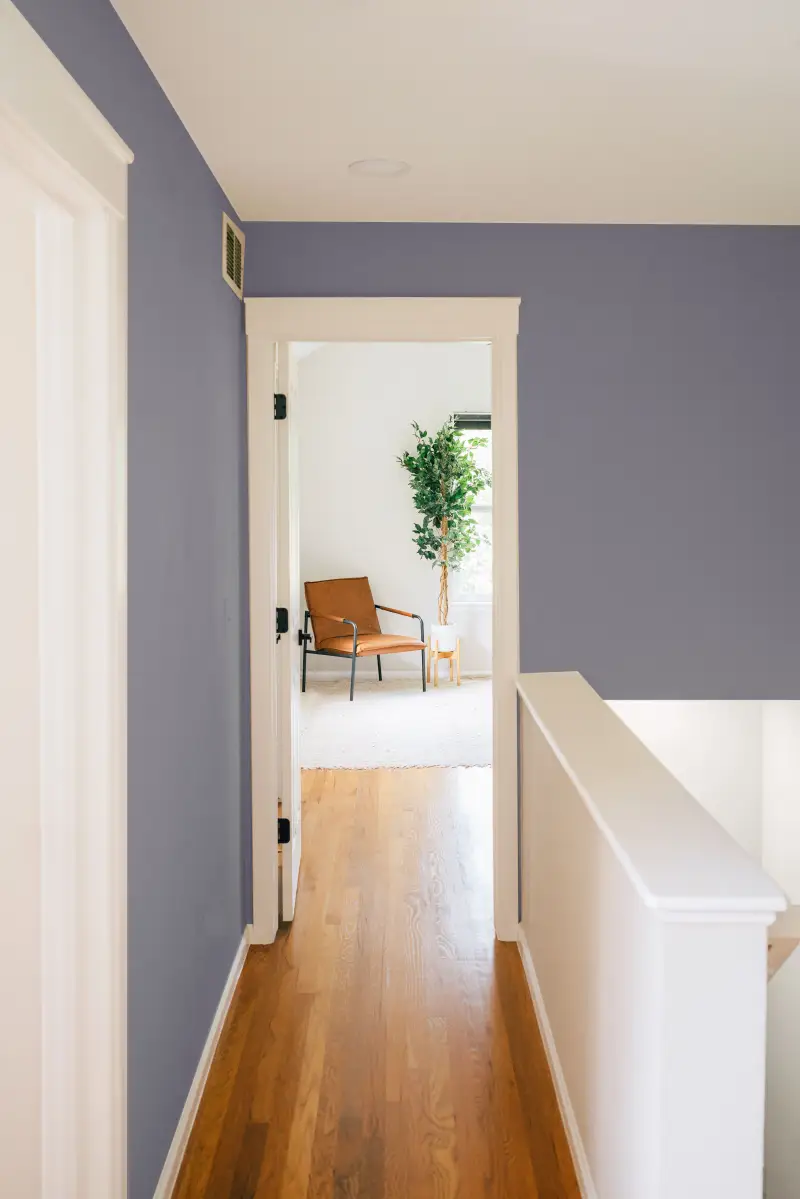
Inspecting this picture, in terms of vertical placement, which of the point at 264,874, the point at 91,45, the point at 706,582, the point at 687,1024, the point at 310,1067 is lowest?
the point at 310,1067

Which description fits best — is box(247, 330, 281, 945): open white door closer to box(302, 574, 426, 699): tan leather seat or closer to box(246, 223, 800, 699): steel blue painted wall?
box(246, 223, 800, 699): steel blue painted wall

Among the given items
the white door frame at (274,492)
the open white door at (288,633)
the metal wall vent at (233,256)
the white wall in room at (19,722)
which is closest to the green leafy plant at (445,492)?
the open white door at (288,633)

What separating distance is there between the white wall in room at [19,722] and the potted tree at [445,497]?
225 inches

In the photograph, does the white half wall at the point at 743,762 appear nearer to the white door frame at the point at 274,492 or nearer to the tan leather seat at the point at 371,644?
the white door frame at the point at 274,492

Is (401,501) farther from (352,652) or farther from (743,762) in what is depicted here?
(743,762)

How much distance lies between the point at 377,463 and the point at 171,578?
561cm

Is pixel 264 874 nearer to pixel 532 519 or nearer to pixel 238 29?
pixel 532 519

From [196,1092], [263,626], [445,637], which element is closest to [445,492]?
[445,637]

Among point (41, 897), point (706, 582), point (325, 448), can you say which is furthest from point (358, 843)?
point (325, 448)

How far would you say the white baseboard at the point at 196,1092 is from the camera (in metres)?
1.96

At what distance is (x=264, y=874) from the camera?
3.10 meters

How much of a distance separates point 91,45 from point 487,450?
630cm

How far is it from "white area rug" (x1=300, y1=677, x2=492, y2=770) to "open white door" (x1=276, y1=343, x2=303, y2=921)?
1929 mm

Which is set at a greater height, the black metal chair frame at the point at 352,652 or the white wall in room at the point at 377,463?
the white wall in room at the point at 377,463
